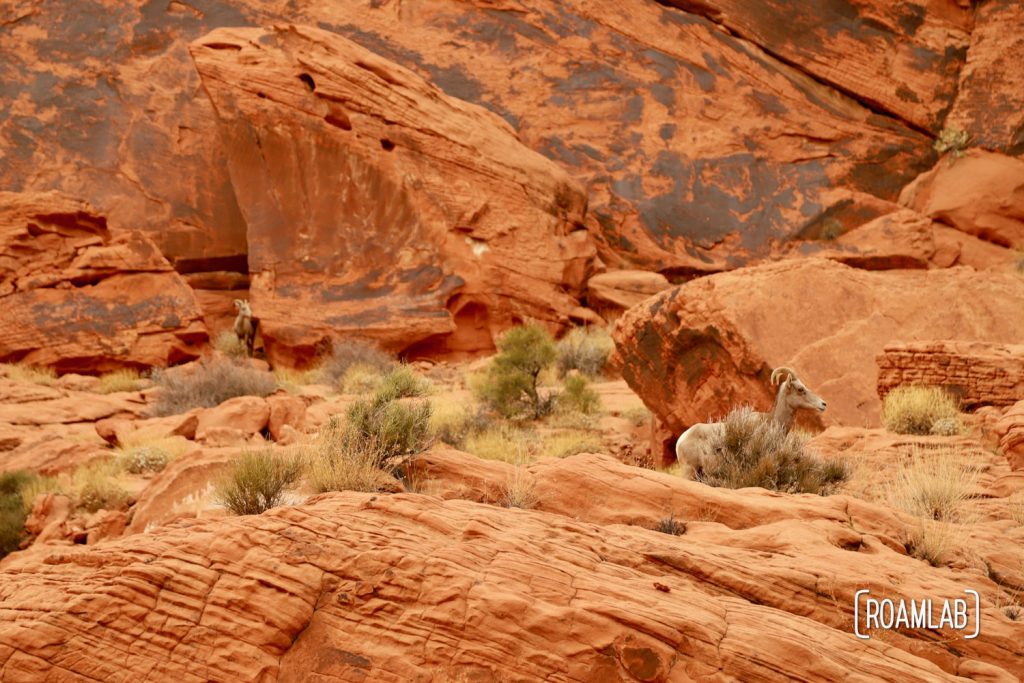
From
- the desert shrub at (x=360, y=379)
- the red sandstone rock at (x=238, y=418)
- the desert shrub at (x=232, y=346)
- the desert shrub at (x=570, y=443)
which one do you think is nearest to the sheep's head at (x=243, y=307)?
the desert shrub at (x=232, y=346)

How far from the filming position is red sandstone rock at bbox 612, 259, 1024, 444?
33.3ft

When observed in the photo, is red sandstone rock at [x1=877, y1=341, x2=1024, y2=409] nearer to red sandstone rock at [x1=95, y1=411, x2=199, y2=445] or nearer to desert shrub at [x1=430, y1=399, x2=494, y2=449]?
desert shrub at [x1=430, y1=399, x2=494, y2=449]

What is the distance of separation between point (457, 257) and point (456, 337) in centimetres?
158

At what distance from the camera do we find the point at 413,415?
6504 mm

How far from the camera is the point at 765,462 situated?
23.5 feet

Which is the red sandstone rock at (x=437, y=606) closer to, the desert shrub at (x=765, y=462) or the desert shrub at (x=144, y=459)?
the desert shrub at (x=765, y=462)

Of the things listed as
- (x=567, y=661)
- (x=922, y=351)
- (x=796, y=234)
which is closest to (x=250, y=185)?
(x=796, y=234)

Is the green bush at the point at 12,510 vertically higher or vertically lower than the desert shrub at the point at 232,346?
lower

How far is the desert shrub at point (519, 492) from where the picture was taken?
561cm

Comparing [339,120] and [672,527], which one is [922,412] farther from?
[339,120]

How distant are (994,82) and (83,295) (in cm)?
2051

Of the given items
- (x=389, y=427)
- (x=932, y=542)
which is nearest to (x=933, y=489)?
(x=932, y=542)

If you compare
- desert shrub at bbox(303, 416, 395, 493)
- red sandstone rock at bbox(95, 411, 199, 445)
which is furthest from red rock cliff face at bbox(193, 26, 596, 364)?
desert shrub at bbox(303, 416, 395, 493)

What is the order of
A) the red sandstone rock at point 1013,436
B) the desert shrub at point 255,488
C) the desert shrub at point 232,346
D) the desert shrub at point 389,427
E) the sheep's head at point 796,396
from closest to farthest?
the desert shrub at point 255,488
the desert shrub at point 389,427
the red sandstone rock at point 1013,436
the sheep's head at point 796,396
the desert shrub at point 232,346
